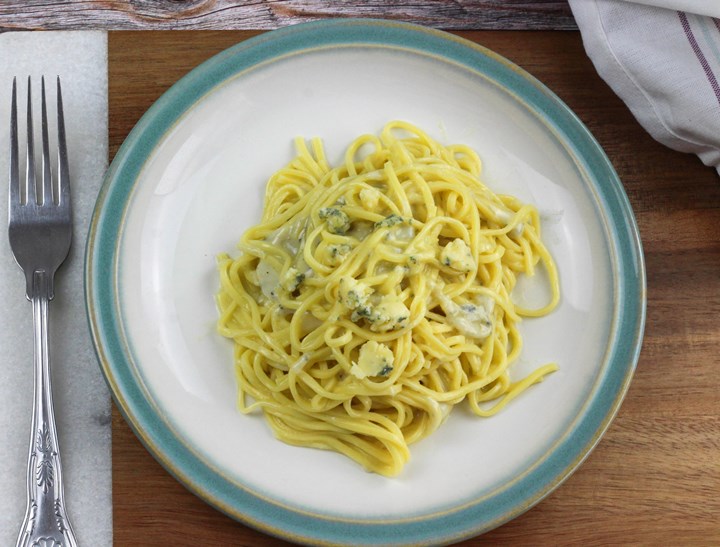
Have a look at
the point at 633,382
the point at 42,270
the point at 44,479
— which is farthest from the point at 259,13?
the point at 633,382

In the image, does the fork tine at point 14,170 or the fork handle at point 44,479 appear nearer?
the fork handle at point 44,479

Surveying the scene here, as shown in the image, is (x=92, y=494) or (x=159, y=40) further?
(x=159, y=40)

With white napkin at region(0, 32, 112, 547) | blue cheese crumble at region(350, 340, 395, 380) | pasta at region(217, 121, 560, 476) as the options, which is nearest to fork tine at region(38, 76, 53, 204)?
white napkin at region(0, 32, 112, 547)

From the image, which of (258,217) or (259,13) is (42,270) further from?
(259,13)

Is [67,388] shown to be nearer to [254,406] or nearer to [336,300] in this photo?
[254,406]

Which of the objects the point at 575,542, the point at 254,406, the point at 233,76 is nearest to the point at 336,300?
the point at 254,406

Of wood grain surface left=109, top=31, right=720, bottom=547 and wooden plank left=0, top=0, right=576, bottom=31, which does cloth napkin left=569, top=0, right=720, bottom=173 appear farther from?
wooden plank left=0, top=0, right=576, bottom=31

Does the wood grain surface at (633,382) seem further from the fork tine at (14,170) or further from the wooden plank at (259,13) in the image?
the fork tine at (14,170)

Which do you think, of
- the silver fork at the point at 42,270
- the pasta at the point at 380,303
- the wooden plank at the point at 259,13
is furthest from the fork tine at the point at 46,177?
the pasta at the point at 380,303
